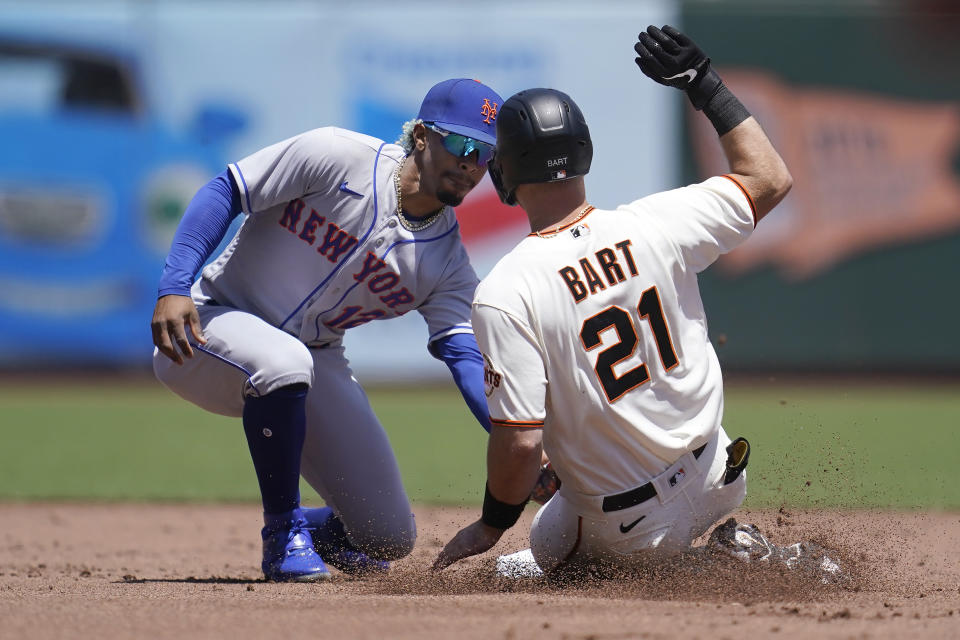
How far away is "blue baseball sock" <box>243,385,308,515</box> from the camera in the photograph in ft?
12.3

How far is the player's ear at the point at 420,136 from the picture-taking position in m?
3.90

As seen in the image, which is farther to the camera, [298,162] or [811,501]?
[811,501]

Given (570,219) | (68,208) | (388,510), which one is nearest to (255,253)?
(388,510)

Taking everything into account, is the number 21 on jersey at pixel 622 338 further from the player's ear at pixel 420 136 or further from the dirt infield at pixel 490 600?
the player's ear at pixel 420 136

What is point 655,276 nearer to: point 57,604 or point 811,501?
point 57,604

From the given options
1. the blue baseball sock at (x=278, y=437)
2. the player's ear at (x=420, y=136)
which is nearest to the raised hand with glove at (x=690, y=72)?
the player's ear at (x=420, y=136)

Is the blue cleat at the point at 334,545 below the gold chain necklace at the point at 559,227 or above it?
below

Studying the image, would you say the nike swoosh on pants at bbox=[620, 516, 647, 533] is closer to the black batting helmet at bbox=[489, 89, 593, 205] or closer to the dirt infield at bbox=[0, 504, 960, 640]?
the dirt infield at bbox=[0, 504, 960, 640]

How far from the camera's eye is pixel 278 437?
12.4 ft

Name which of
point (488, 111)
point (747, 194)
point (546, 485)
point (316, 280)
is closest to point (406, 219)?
point (316, 280)

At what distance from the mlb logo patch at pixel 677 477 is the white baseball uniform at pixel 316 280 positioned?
3.62 ft

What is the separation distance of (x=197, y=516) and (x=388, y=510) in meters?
2.12

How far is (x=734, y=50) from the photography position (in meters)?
13.5

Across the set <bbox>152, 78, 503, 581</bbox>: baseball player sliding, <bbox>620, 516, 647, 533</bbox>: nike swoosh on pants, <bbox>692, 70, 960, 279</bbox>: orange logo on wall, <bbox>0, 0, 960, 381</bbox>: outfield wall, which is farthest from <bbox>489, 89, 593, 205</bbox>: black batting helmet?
<bbox>692, 70, 960, 279</bbox>: orange logo on wall
